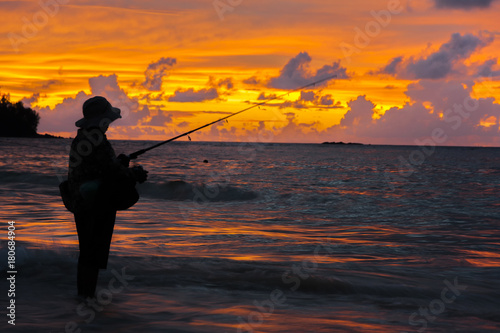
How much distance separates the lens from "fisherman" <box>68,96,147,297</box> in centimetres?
490

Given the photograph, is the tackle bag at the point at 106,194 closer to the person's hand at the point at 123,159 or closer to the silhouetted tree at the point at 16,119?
the person's hand at the point at 123,159

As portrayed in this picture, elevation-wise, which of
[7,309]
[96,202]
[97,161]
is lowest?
[7,309]

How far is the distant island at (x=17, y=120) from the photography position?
145875 millimetres

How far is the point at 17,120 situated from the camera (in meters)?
149

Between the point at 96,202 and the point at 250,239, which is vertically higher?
the point at 96,202

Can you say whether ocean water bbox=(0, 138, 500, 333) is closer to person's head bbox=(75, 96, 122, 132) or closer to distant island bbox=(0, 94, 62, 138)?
person's head bbox=(75, 96, 122, 132)

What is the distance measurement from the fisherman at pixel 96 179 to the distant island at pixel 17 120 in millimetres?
150505

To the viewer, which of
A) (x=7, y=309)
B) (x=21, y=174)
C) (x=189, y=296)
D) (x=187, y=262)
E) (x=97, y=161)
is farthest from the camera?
(x=21, y=174)

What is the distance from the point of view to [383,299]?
6.23 m

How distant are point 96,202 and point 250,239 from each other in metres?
5.67

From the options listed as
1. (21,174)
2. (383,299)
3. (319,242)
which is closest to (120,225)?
(319,242)

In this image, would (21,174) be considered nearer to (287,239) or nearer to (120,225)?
(120,225)

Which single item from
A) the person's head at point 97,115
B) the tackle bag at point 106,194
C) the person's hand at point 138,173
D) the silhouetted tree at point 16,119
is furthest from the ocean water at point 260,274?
the silhouetted tree at point 16,119

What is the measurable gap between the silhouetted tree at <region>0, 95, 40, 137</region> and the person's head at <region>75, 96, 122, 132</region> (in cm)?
15046
